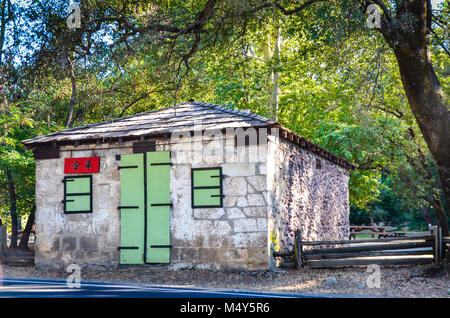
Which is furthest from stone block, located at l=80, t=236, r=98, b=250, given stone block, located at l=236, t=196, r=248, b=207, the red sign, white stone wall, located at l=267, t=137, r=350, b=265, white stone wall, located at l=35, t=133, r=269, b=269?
white stone wall, located at l=267, t=137, r=350, b=265

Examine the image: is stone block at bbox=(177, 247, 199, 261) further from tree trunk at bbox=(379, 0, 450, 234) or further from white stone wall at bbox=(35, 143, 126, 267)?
tree trunk at bbox=(379, 0, 450, 234)

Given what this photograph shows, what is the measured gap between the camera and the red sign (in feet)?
44.6

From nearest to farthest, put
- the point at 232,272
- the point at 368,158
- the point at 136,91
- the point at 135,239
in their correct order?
1. the point at 232,272
2. the point at 135,239
3. the point at 136,91
4. the point at 368,158

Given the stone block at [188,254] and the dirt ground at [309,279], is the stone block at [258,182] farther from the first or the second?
the stone block at [188,254]

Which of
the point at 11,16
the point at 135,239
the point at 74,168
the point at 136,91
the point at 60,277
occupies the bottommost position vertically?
the point at 60,277

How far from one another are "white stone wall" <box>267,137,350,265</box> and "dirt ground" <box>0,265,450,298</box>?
3.91 feet

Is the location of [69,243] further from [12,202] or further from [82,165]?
[12,202]

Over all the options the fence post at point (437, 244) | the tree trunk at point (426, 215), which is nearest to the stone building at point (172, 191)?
the fence post at point (437, 244)

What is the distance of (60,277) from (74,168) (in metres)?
2.89

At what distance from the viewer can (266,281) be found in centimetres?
1126

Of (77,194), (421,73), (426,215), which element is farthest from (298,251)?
(426,215)
